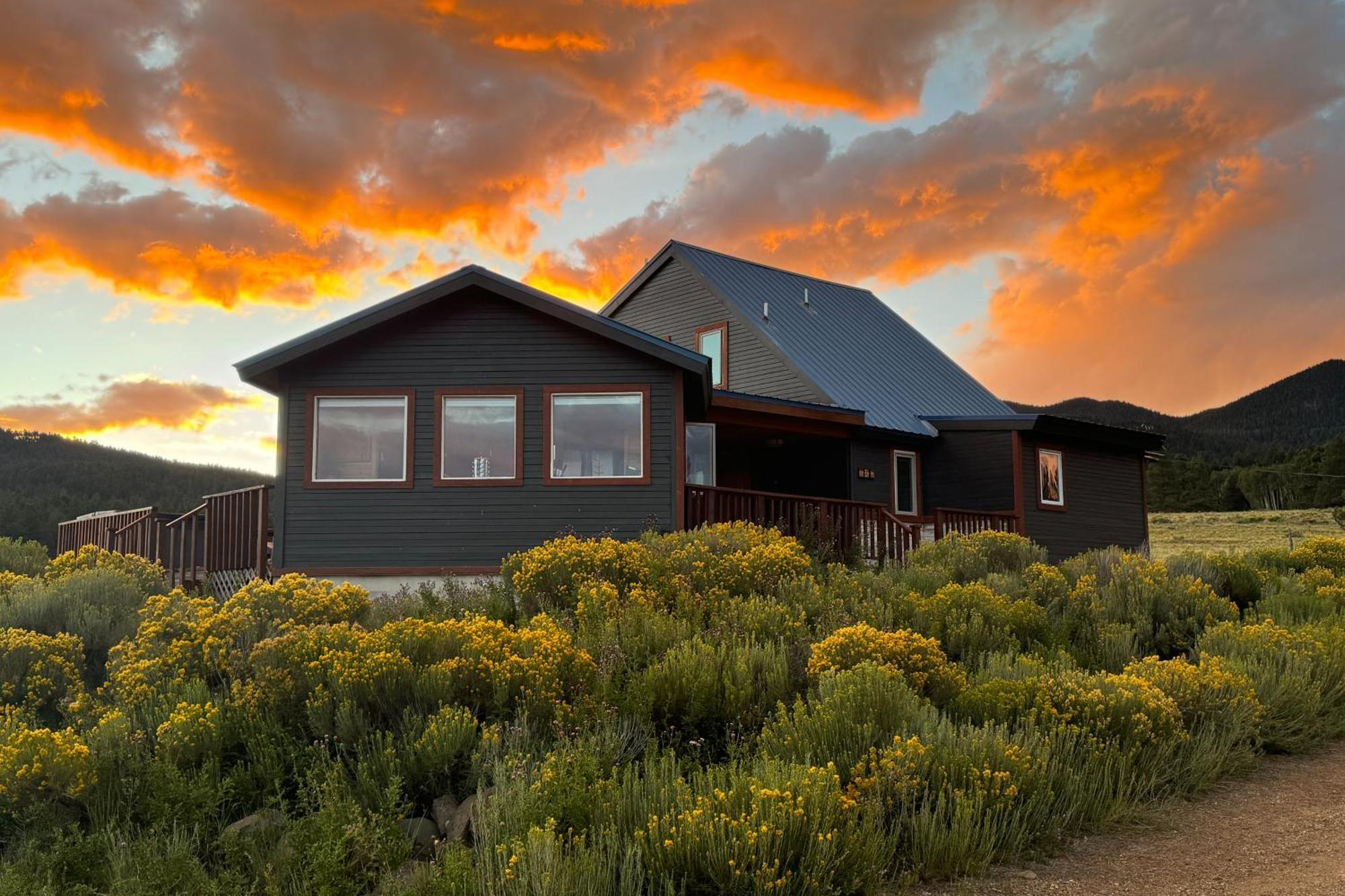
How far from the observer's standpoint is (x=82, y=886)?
17.7 feet

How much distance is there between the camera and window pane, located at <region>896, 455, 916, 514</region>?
66.8 ft

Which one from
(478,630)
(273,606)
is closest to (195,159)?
(273,606)

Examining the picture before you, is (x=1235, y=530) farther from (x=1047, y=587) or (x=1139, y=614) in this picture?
(x=1139, y=614)

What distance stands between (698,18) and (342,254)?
25.6 feet

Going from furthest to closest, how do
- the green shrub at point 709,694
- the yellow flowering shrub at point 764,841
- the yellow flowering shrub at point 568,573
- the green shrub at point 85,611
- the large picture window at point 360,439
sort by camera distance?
1. the large picture window at point 360,439
2. the yellow flowering shrub at point 568,573
3. the green shrub at point 85,611
4. the green shrub at point 709,694
5. the yellow flowering shrub at point 764,841

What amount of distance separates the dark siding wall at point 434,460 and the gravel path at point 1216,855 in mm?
9022

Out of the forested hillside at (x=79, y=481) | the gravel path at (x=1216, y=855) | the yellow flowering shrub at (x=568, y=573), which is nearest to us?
the gravel path at (x=1216, y=855)

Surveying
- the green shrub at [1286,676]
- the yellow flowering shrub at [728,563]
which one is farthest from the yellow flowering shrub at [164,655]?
the green shrub at [1286,676]

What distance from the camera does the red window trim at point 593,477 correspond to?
47.8 feet

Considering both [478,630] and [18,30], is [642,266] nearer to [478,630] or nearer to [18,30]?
[18,30]

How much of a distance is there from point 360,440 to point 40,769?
8757 mm

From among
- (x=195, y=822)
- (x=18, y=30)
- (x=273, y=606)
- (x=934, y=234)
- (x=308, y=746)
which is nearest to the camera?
(x=195, y=822)

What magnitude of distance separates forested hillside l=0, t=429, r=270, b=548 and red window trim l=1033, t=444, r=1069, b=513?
38.9 metres

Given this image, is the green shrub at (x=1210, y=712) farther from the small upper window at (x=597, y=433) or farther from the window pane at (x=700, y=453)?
the window pane at (x=700, y=453)
